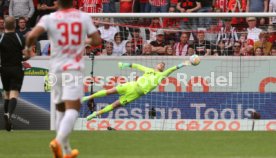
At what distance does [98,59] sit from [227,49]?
3.08 m

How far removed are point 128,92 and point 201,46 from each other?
2.10 meters

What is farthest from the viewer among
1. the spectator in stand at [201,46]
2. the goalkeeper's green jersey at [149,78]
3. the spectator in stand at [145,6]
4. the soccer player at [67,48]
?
the spectator in stand at [145,6]

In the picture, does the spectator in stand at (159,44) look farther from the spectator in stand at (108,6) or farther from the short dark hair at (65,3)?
the short dark hair at (65,3)

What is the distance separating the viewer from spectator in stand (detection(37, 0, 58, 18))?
23.1 metres

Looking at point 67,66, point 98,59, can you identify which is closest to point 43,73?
point 98,59

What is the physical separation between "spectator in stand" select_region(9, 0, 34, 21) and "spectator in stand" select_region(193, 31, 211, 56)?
16.5 feet

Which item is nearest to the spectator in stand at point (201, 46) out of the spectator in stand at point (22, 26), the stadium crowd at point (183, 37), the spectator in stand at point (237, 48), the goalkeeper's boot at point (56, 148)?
the stadium crowd at point (183, 37)

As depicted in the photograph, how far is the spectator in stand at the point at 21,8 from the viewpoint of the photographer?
22797 mm

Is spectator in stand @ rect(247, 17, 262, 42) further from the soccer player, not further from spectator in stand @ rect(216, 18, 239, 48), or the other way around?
the soccer player

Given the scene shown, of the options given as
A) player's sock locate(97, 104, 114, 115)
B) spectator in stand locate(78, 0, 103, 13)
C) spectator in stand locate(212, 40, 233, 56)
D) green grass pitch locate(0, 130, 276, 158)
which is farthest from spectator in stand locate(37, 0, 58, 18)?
green grass pitch locate(0, 130, 276, 158)

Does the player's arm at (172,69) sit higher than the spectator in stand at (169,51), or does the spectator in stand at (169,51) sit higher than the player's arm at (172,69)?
the spectator in stand at (169,51)

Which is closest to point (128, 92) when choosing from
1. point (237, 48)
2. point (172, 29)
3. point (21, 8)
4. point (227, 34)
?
point (172, 29)

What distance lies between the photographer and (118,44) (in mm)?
20422

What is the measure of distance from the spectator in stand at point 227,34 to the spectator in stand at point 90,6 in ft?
12.9
